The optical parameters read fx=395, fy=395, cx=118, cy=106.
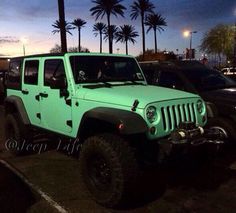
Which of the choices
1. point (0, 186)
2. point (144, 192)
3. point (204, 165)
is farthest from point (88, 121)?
point (204, 165)

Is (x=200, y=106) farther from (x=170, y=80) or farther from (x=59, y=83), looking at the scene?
(x=170, y=80)

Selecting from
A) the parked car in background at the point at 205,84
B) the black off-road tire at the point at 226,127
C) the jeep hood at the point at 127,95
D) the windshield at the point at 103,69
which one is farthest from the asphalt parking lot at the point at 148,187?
the windshield at the point at 103,69

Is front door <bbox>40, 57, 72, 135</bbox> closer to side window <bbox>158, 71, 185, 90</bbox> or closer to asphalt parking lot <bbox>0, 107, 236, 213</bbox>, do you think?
asphalt parking lot <bbox>0, 107, 236, 213</bbox>

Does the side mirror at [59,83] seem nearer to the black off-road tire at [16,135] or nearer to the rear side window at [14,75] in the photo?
the black off-road tire at [16,135]

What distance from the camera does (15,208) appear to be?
5133 mm

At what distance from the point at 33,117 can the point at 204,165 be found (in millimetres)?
3185

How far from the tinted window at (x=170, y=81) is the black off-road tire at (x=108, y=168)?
3450mm

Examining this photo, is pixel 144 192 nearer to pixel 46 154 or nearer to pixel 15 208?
pixel 15 208

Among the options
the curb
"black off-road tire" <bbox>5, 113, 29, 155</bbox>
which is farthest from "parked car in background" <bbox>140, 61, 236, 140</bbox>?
the curb

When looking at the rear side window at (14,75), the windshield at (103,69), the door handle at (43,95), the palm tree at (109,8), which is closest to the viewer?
the windshield at (103,69)

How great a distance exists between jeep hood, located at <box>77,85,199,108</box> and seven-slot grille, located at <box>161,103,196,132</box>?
14cm

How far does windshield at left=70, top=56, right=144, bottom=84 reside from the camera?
6141 mm

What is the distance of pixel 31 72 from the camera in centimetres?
738

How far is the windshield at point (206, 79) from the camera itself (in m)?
8.16
